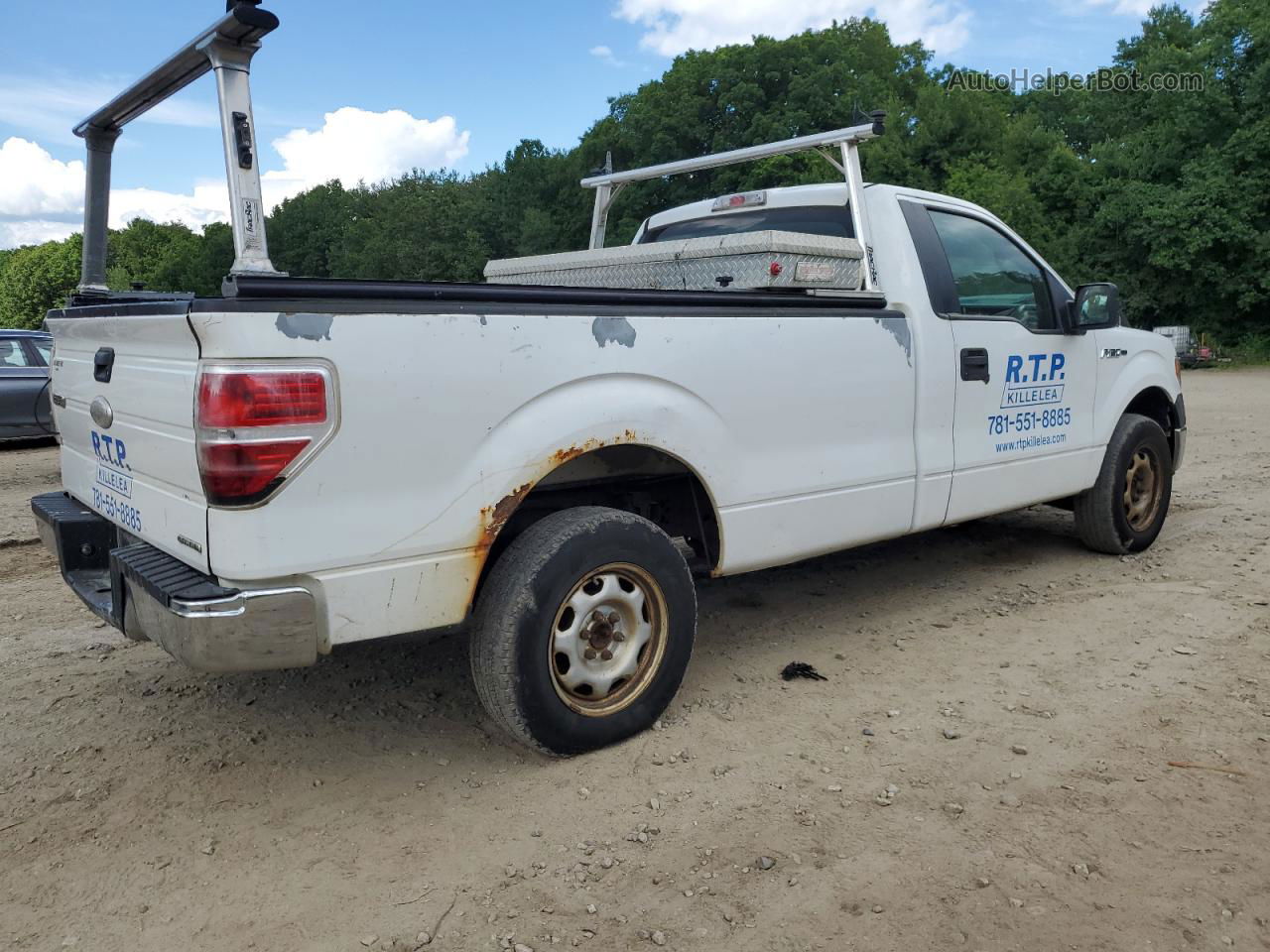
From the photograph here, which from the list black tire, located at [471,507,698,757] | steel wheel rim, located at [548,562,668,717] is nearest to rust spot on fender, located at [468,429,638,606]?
black tire, located at [471,507,698,757]

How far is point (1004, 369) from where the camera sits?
4.80 m

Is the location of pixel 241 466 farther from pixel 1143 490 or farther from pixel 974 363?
pixel 1143 490

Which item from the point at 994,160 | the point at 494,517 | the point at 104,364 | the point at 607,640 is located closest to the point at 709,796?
the point at 607,640

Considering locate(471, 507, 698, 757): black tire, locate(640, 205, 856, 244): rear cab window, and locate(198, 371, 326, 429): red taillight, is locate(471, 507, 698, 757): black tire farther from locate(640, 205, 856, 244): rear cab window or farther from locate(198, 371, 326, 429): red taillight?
Result: locate(640, 205, 856, 244): rear cab window

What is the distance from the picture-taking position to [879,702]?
12.6ft

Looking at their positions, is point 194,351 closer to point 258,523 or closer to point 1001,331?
A: point 258,523

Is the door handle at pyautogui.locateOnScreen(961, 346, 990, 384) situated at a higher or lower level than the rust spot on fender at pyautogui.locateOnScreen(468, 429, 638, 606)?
higher

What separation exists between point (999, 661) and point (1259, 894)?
1691 millimetres

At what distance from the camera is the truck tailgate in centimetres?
279

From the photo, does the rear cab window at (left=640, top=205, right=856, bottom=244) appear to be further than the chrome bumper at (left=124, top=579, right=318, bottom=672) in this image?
Yes

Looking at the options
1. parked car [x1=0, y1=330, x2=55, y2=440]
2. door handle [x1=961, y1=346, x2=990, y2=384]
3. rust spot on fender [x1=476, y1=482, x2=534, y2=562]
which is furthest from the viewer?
parked car [x1=0, y1=330, x2=55, y2=440]

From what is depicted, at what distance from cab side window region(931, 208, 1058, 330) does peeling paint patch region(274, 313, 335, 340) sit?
2.97 meters

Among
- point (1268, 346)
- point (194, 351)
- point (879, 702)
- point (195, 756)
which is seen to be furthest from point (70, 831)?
point (1268, 346)

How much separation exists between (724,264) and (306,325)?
203 centimetres
